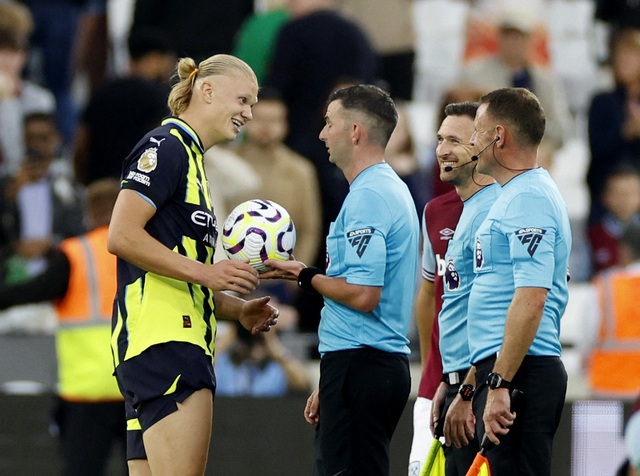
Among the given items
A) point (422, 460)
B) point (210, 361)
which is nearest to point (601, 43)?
point (422, 460)

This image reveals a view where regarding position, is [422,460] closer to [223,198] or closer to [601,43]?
[223,198]

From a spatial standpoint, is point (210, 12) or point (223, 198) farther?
point (210, 12)

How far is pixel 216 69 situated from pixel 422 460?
2.19 m

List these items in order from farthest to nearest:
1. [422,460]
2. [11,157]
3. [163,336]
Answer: [11,157] < [422,460] < [163,336]

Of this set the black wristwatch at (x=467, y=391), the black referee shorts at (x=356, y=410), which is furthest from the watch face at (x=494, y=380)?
the black referee shorts at (x=356, y=410)

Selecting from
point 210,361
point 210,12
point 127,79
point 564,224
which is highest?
Answer: point 210,12

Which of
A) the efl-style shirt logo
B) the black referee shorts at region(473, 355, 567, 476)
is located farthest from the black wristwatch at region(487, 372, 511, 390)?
the efl-style shirt logo

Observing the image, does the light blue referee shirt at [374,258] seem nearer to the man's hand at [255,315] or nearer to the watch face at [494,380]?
the man's hand at [255,315]

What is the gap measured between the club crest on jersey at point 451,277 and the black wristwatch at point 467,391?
0.51 m

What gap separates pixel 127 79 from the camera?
36.2ft

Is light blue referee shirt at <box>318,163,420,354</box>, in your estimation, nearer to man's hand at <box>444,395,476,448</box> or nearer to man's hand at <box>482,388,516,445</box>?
man's hand at <box>444,395,476,448</box>

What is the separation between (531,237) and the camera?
5.72 metres

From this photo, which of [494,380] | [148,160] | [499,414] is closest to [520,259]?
[494,380]

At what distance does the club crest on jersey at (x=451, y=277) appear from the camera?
6387mm
